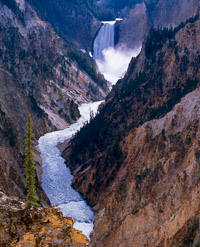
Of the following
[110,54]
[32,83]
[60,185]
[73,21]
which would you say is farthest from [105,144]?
[73,21]

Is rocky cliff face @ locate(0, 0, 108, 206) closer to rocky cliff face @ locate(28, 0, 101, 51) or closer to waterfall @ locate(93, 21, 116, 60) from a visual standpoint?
waterfall @ locate(93, 21, 116, 60)

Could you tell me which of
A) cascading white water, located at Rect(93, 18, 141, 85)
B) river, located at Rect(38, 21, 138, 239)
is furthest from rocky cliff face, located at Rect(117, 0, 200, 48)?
river, located at Rect(38, 21, 138, 239)

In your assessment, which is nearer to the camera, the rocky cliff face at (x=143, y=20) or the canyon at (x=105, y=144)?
the canyon at (x=105, y=144)

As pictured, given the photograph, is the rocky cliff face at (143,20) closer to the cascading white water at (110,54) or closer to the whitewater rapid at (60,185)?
the cascading white water at (110,54)

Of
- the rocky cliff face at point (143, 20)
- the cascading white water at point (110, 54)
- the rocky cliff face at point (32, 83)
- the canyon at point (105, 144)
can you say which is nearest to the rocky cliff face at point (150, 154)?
the canyon at point (105, 144)

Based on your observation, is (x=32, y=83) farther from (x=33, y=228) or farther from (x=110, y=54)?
(x=110, y=54)

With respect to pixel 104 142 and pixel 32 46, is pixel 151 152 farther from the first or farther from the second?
pixel 32 46
